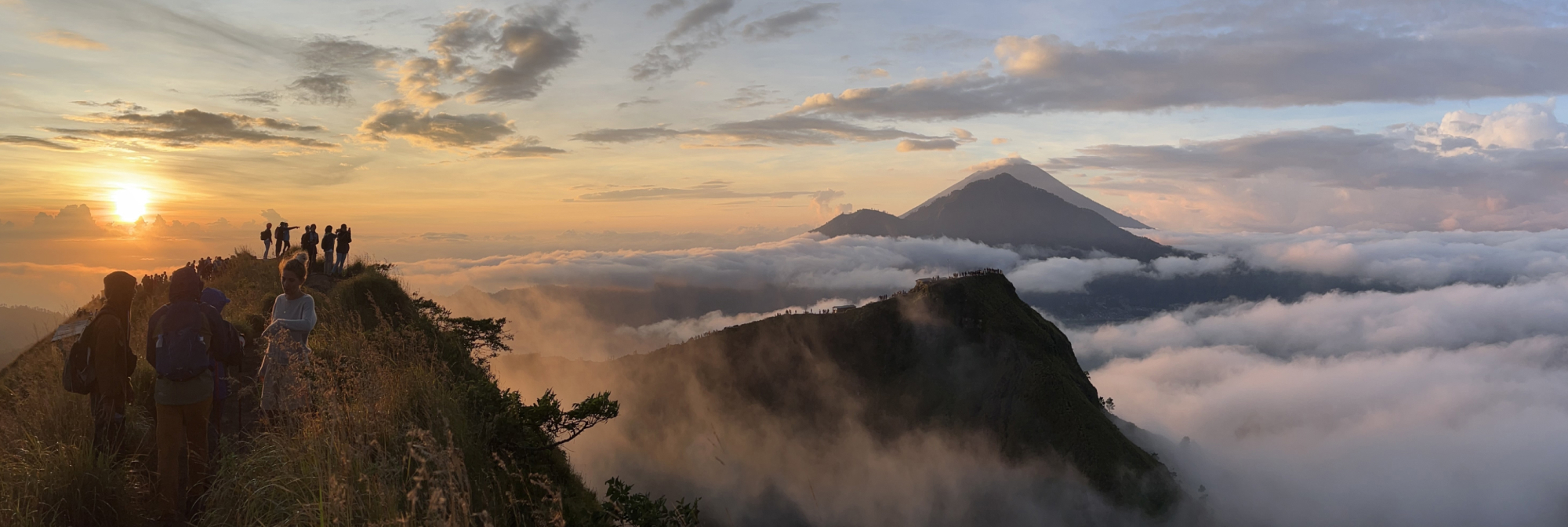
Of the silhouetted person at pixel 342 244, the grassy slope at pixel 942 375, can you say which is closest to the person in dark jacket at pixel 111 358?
the silhouetted person at pixel 342 244

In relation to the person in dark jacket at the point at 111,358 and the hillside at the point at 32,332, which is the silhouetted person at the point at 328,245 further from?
the person in dark jacket at the point at 111,358

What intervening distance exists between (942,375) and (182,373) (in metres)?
156

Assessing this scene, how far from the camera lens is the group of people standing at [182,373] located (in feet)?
22.6

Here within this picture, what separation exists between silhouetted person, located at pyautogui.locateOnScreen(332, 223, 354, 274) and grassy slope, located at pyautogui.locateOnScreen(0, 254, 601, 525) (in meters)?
13.2

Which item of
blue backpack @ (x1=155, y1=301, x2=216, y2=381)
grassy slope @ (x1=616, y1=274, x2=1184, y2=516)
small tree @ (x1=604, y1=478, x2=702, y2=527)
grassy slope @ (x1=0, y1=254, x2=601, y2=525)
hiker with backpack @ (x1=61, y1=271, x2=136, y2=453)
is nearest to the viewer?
grassy slope @ (x1=0, y1=254, x2=601, y2=525)

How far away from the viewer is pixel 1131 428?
589ft

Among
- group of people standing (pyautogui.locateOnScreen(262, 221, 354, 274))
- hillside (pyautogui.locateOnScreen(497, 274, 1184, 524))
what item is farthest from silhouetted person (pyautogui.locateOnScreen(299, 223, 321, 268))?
hillside (pyautogui.locateOnScreen(497, 274, 1184, 524))

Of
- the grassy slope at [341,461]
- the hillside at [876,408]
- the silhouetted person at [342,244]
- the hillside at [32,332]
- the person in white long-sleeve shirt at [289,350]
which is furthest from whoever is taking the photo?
the hillside at [876,408]

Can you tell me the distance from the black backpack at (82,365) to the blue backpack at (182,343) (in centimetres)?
127

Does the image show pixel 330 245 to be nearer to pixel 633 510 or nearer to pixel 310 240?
pixel 310 240

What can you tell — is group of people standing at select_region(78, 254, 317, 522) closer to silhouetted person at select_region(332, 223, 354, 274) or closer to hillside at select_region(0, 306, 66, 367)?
hillside at select_region(0, 306, 66, 367)

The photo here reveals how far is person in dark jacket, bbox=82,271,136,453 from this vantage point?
7.50m

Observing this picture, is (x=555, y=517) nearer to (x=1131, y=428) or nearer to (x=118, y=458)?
(x=118, y=458)

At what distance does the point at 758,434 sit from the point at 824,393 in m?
20.1
